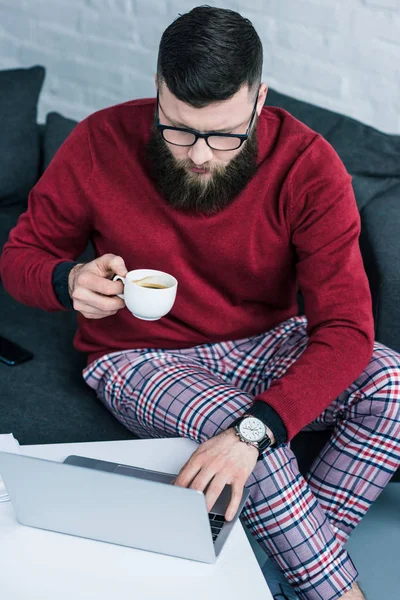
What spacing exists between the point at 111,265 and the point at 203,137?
0.27 meters

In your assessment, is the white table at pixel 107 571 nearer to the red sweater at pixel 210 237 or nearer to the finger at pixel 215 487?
the finger at pixel 215 487

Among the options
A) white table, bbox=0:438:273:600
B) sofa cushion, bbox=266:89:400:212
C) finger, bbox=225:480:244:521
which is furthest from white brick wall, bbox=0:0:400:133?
white table, bbox=0:438:273:600

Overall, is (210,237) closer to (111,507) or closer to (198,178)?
(198,178)

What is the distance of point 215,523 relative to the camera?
1.05 meters

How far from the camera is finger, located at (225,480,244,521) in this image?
1.05 m

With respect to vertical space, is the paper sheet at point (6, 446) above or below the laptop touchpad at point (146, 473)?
below

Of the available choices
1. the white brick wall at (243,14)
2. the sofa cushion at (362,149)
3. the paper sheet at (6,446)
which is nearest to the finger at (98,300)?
the paper sheet at (6,446)

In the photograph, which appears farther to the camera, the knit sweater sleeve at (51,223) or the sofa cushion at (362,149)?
the sofa cushion at (362,149)

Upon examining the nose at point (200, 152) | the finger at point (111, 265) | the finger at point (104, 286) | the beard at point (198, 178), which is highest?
the nose at point (200, 152)

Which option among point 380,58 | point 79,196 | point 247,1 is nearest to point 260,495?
point 79,196

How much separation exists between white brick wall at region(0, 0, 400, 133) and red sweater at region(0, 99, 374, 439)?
2.47 ft

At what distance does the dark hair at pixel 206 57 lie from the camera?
1.29 m

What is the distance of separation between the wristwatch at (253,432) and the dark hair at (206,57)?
527 millimetres

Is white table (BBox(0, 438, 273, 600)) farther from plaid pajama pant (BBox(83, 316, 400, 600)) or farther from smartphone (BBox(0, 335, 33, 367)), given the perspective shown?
smartphone (BBox(0, 335, 33, 367))
